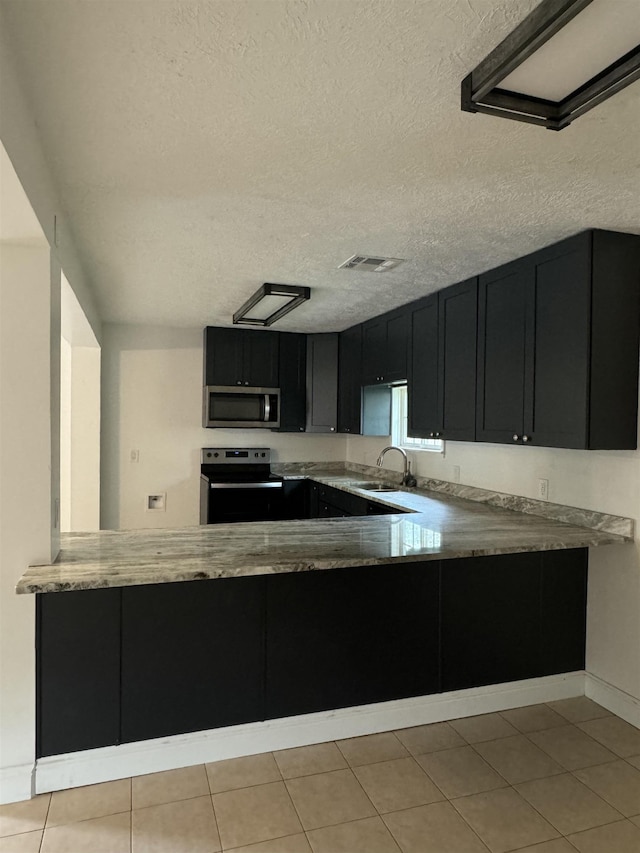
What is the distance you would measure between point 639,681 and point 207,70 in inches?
119

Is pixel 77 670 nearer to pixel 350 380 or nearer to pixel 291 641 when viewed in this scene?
pixel 291 641

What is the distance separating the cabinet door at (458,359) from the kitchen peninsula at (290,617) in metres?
0.72

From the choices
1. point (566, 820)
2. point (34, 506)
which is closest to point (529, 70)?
point (34, 506)

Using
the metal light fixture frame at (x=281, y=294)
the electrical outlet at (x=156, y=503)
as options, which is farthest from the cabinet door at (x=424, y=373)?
the electrical outlet at (x=156, y=503)

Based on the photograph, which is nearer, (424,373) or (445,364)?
(445,364)

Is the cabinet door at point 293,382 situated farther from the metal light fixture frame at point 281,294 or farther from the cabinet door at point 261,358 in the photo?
the metal light fixture frame at point 281,294

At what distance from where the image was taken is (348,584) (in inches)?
101

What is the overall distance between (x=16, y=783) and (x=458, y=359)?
116 inches

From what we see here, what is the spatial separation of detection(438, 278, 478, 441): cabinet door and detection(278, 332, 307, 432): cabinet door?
Answer: 7.08 ft

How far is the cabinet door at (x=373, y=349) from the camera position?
466 centimetres

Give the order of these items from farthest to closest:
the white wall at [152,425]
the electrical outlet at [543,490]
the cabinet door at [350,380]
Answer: the white wall at [152,425]
the cabinet door at [350,380]
the electrical outlet at [543,490]

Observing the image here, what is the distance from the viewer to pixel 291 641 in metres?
2.48

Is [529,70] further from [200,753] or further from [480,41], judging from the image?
[200,753]

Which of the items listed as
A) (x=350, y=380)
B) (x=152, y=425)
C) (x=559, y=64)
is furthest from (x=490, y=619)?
(x=152, y=425)
